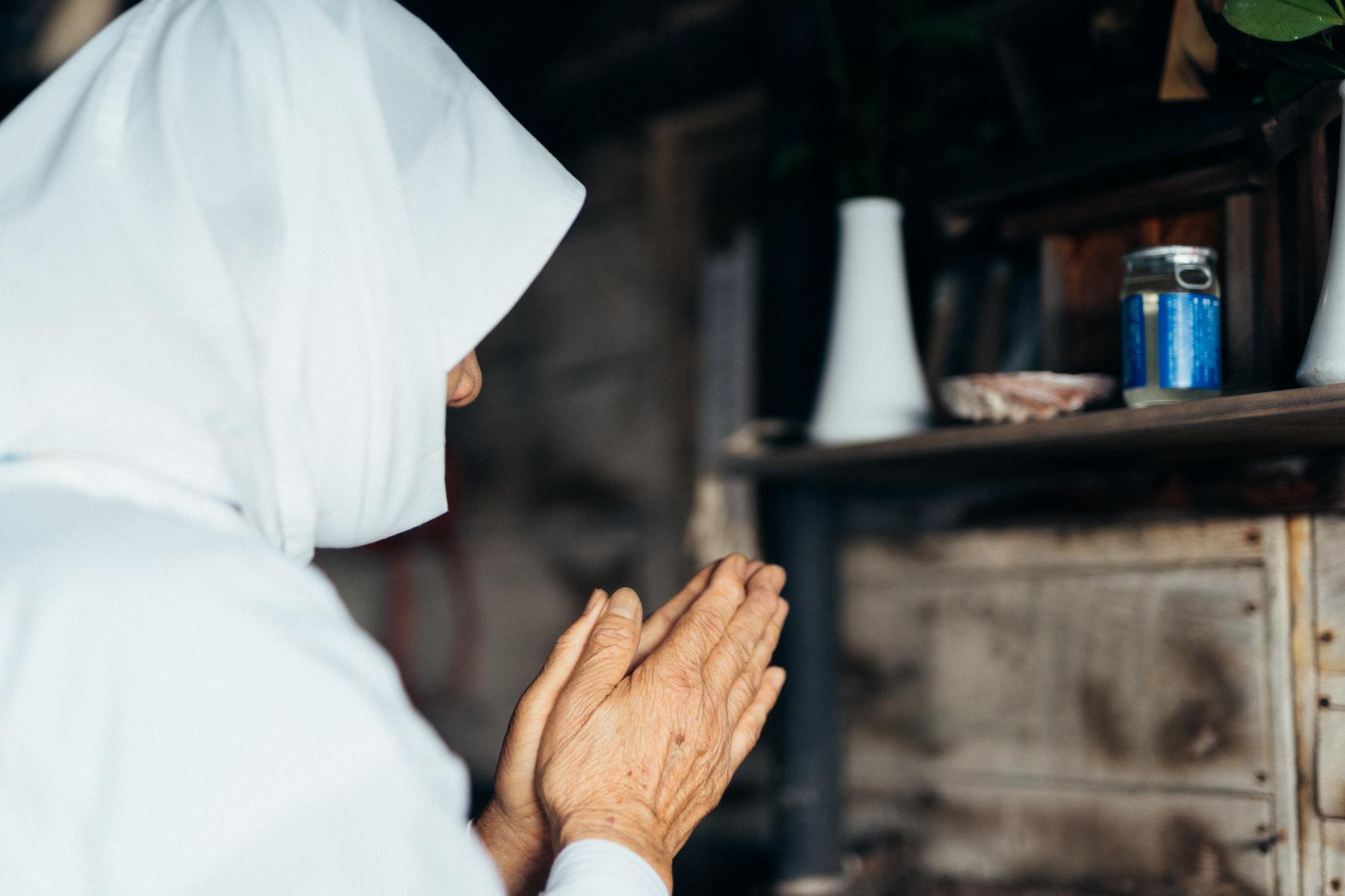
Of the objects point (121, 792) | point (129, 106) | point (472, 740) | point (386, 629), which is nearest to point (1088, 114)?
point (129, 106)

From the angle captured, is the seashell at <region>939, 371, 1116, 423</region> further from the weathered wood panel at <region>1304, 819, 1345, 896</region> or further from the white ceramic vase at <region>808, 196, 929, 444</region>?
the weathered wood panel at <region>1304, 819, 1345, 896</region>

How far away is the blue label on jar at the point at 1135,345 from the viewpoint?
1238 mm

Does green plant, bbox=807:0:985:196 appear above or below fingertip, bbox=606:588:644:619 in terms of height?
above

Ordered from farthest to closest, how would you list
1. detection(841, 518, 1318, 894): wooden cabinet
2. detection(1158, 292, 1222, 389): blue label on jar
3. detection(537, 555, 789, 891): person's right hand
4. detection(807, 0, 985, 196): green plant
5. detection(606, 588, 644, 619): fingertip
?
detection(807, 0, 985, 196): green plant < detection(841, 518, 1318, 894): wooden cabinet < detection(1158, 292, 1222, 389): blue label on jar < detection(606, 588, 644, 619): fingertip < detection(537, 555, 789, 891): person's right hand

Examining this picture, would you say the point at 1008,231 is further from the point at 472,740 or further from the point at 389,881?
the point at 472,740

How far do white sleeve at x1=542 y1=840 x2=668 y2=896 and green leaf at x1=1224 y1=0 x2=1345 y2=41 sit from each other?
966 millimetres

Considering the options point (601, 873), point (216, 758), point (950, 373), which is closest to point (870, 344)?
point (950, 373)

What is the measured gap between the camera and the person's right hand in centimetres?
92

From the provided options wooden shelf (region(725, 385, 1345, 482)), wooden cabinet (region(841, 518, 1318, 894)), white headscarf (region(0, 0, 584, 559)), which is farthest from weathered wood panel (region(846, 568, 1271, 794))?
white headscarf (region(0, 0, 584, 559))

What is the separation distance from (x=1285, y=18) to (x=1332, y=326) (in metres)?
0.30

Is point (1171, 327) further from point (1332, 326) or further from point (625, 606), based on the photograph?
point (625, 606)

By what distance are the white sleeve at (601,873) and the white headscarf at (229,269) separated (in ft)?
1.03

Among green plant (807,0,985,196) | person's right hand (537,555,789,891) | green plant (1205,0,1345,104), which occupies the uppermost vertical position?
green plant (807,0,985,196)

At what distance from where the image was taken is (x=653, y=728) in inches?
38.3
